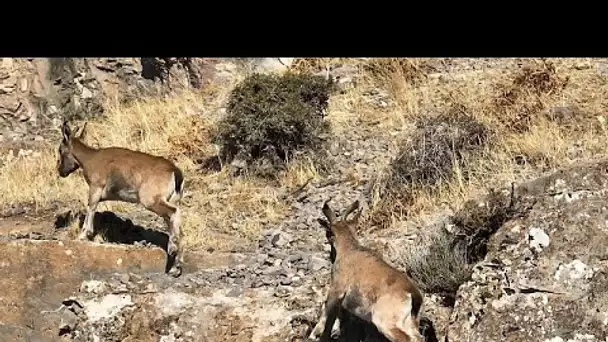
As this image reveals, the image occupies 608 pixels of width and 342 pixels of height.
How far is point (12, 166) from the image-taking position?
1627 centimetres

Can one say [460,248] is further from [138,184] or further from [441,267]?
[138,184]

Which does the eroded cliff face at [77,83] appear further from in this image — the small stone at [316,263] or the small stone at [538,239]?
the small stone at [538,239]

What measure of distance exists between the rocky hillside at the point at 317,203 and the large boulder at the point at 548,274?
0.02 m

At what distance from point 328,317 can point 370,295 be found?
2.05 ft

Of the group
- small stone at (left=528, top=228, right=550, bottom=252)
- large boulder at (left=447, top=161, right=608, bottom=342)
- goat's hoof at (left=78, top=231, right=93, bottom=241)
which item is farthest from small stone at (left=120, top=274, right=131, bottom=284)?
small stone at (left=528, top=228, right=550, bottom=252)

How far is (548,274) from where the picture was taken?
895 cm

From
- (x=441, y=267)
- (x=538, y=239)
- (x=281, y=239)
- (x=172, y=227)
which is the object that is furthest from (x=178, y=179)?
(x=538, y=239)

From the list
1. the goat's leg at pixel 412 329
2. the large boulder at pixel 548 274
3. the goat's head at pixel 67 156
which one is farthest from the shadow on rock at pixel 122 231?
the large boulder at pixel 548 274

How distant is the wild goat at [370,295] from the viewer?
880 centimetres

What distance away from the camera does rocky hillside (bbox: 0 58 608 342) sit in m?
9.22

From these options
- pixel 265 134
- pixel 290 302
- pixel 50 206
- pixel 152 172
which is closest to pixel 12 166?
pixel 50 206

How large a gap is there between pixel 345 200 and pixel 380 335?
4273 mm
